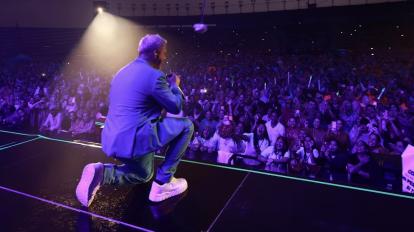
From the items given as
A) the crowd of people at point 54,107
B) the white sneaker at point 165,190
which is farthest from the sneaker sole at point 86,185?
the crowd of people at point 54,107

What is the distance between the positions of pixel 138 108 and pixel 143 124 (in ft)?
0.31

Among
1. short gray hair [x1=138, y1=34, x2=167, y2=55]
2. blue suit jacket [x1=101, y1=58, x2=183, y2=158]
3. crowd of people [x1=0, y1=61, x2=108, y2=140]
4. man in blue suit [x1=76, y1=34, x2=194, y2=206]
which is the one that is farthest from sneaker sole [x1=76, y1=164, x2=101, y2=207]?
crowd of people [x1=0, y1=61, x2=108, y2=140]

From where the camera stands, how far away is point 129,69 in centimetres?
181

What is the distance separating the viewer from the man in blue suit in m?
1.75

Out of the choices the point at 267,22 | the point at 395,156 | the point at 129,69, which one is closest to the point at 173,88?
the point at 129,69

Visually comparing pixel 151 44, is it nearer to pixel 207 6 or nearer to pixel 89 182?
pixel 89 182

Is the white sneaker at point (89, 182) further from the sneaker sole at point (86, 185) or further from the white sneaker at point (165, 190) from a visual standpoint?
the white sneaker at point (165, 190)

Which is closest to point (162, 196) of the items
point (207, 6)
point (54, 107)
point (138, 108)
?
point (138, 108)

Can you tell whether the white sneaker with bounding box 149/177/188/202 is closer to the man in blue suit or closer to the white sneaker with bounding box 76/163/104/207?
the man in blue suit

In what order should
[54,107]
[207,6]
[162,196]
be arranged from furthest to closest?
[207,6] < [54,107] < [162,196]

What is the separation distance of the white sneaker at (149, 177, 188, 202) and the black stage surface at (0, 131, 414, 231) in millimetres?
38

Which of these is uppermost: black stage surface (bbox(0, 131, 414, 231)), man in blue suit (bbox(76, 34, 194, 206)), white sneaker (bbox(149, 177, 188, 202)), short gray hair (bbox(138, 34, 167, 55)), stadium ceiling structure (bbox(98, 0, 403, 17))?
stadium ceiling structure (bbox(98, 0, 403, 17))

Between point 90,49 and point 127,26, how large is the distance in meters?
2.18

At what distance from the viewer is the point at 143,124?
177cm
